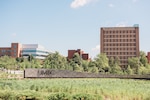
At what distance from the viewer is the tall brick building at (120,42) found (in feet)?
337

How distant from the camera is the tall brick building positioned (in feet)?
337

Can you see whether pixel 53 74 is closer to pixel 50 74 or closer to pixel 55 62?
pixel 50 74

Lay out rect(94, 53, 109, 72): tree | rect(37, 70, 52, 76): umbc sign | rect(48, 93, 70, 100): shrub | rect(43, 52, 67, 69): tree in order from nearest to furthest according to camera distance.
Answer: rect(48, 93, 70, 100): shrub, rect(37, 70, 52, 76): umbc sign, rect(43, 52, 67, 69): tree, rect(94, 53, 109, 72): tree

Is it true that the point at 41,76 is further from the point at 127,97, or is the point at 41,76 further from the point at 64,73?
the point at 127,97

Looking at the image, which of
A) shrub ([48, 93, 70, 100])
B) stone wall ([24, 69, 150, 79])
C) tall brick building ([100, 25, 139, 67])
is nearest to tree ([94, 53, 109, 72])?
tall brick building ([100, 25, 139, 67])

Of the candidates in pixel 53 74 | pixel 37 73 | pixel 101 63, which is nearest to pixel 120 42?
pixel 101 63

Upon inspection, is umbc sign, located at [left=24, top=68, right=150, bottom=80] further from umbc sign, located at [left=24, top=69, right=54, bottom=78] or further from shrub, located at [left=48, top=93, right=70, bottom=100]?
shrub, located at [left=48, top=93, right=70, bottom=100]

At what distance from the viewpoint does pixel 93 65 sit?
72000 millimetres

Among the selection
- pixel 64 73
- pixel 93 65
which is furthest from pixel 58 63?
pixel 64 73

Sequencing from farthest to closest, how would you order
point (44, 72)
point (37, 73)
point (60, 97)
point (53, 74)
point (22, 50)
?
point (22, 50) < point (53, 74) < point (44, 72) < point (37, 73) < point (60, 97)

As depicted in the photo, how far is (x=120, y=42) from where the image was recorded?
343ft

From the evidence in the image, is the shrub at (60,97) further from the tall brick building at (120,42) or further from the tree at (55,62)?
the tall brick building at (120,42)

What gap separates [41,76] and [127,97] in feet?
65.2

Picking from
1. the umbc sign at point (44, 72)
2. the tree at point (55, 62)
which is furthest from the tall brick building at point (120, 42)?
the umbc sign at point (44, 72)
